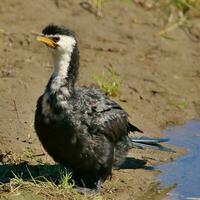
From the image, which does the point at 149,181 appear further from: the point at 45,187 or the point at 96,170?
the point at 45,187

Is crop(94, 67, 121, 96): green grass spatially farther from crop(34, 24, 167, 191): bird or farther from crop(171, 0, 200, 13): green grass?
crop(171, 0, 200, 13): green grass

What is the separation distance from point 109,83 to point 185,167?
1.86 meters

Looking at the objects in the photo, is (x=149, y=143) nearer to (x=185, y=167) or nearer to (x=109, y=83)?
(x=185, y=167)

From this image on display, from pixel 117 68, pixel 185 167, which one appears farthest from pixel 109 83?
pixel 185 167

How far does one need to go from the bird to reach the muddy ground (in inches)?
13.5

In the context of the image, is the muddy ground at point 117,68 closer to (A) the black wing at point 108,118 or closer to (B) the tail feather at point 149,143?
(B) the tail feather at point 149,143

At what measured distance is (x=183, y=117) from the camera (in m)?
11.0

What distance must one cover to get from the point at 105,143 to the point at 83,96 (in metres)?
0.49

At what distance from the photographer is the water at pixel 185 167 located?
8805mm

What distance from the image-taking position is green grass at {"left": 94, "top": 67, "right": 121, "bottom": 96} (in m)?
10.8

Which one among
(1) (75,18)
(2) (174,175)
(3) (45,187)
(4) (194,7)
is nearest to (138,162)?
(2) (174,175)

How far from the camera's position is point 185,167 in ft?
31.1

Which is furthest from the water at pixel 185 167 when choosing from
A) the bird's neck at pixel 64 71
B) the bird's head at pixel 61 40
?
the bird's head at pixel 61 40

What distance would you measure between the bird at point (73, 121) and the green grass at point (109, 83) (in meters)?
1.97
